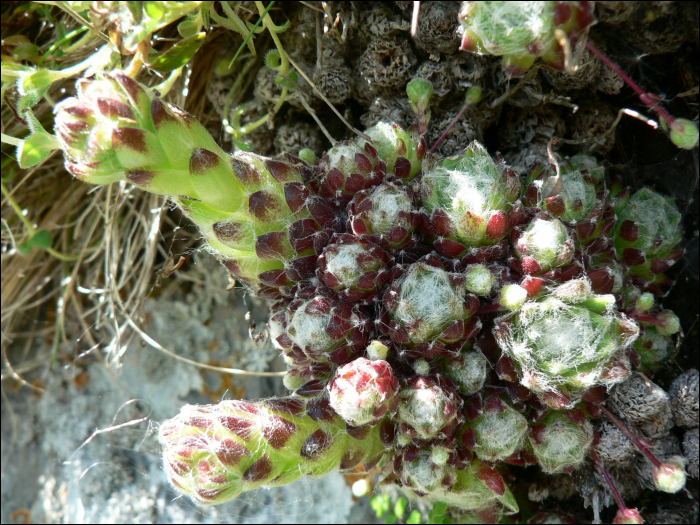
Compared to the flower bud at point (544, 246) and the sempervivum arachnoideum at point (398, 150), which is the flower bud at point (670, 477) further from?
the sempervivum arachnoideum at point (398, 150)

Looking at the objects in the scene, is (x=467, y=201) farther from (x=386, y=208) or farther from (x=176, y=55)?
(x=176, y=55)

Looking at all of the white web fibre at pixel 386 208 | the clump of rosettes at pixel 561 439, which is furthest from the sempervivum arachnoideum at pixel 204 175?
the clump of rosettes at pixel 561 439

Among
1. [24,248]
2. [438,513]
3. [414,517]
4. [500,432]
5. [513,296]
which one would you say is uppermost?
[513,296]

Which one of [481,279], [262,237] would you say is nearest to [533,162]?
[481,279]

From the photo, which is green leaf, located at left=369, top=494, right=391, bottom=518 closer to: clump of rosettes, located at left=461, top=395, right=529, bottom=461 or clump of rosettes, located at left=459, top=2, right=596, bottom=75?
clump of rosettes, located at left=461, top=395, right=529, bottom=461

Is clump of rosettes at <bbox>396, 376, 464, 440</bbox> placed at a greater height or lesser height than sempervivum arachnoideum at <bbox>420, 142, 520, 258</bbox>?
lesser

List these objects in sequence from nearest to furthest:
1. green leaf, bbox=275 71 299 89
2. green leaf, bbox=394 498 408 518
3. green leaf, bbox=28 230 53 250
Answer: green leaf, bbox=275 71 299 89 < green leaf, bbox=394 498 408 518 < green leaf, bbox=28 230 53 250

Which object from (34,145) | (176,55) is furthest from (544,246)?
(34,145)

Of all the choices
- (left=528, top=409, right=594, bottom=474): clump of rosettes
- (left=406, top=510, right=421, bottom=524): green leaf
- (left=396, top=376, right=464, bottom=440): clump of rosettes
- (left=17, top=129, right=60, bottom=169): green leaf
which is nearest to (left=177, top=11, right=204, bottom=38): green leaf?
(left=17, top=129, right=60, bottom=169): green leaf
